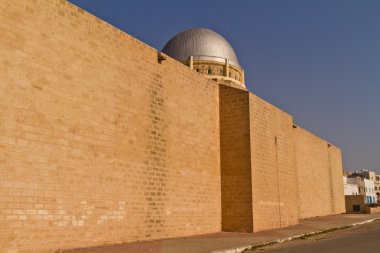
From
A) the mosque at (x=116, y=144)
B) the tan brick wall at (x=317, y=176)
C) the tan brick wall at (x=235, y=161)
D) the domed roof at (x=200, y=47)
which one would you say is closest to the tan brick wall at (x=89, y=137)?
the mosque at (x=116, y=144)

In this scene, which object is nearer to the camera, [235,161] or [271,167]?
[235,161]

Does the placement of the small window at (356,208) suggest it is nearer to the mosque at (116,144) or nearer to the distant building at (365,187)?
the mosque at (116,144)

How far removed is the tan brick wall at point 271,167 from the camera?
16.2 metres

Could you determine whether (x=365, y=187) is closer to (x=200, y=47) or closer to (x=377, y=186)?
(x=377, y=186)

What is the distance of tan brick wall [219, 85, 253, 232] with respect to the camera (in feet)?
51.1

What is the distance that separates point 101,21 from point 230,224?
8.20m

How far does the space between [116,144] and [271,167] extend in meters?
8.07

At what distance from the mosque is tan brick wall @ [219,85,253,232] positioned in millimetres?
37

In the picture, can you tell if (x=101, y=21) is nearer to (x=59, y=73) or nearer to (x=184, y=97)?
Result: (x=59, y=73)

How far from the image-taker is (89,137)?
10492mm

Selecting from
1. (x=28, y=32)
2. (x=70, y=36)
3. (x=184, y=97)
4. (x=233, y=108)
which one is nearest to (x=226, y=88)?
(x=233, y=108)

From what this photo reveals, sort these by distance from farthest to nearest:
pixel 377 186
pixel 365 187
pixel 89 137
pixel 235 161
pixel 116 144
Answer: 1. pixel 377 186
2. pixel 365 187
3. pixel 235 161
4. pixel 116 144
5. pixel 89 137

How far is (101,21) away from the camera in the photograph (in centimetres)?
1147

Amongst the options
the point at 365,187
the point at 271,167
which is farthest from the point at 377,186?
the point at 271,167
